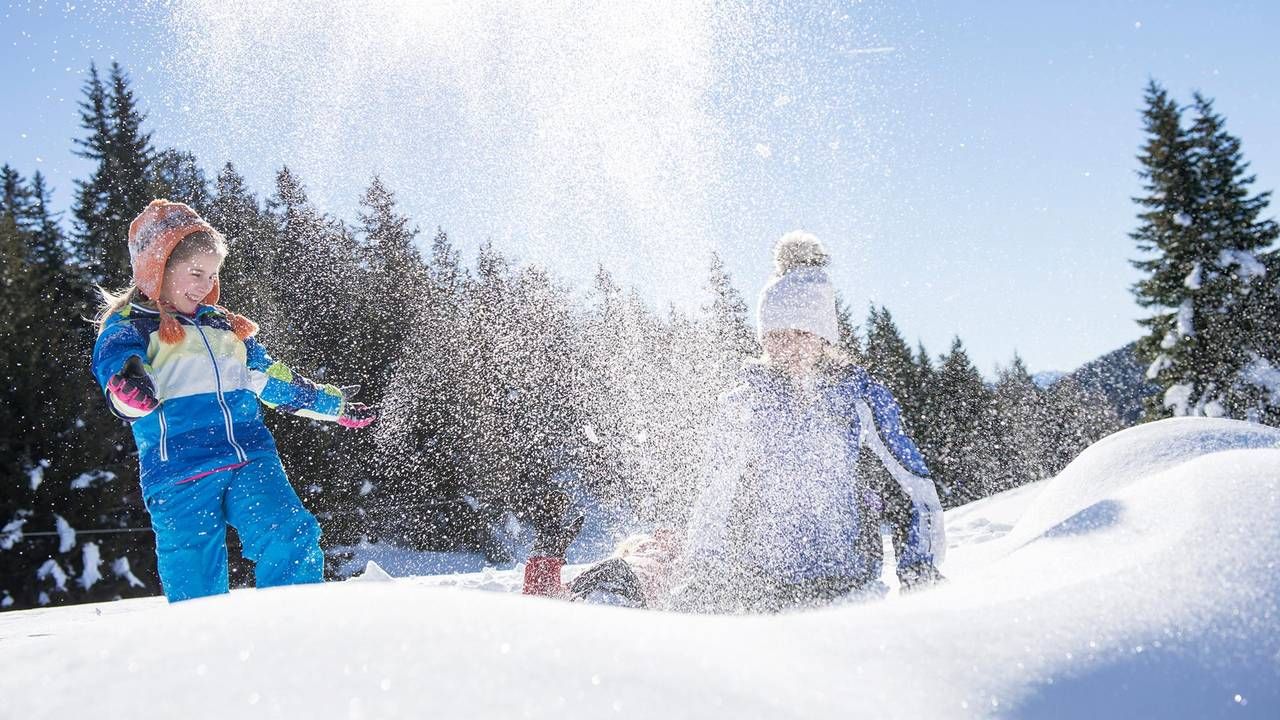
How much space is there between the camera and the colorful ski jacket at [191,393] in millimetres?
3053

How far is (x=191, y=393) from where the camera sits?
3.19m

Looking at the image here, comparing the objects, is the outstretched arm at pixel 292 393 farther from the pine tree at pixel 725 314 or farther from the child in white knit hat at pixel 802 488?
the pine tree at pixel 725 314

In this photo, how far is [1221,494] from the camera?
1.07m

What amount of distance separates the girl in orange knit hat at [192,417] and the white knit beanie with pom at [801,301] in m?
2.05

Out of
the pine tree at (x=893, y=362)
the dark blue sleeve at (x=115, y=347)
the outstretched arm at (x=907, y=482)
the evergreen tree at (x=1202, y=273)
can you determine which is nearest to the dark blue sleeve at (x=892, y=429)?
the outstretched arm at (x=907, y=482)

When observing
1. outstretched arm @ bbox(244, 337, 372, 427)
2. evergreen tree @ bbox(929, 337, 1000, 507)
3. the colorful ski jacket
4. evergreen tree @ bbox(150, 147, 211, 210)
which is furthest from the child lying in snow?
evergreen tree @ bbox(929, 337, 1000, 507)

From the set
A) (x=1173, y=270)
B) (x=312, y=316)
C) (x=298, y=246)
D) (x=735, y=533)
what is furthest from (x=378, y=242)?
(x=735, y=533)

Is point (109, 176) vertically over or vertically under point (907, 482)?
over

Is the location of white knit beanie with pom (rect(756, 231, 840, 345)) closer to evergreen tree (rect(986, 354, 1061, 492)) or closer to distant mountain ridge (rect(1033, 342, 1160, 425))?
evergreen tree (rect(986, 354, 1061, 492))

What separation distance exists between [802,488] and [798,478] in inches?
1.5

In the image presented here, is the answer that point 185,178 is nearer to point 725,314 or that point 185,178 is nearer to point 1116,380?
point 725,314

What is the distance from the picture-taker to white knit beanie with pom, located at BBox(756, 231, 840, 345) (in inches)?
111

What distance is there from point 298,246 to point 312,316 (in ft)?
21.0

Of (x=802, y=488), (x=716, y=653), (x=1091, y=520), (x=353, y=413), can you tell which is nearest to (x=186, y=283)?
(x=353, y=413)
